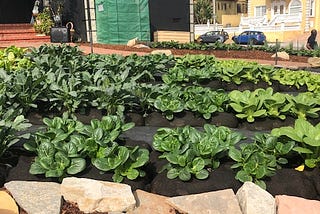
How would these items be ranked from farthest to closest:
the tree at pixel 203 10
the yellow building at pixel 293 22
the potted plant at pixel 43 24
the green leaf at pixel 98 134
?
the tree at pixel 203 10, the yellow building at pixel 293 22, the potted plant at pixel 43 24, the green leaf at pixel 98 134

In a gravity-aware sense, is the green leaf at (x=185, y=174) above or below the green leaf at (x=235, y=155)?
below

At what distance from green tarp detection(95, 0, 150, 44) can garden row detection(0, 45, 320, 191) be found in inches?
476

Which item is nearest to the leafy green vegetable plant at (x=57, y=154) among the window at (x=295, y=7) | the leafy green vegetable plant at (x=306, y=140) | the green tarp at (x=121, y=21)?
the leafy green vegetable plant at (x=306, y=140)

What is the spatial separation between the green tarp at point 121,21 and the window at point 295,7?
27.0 meters

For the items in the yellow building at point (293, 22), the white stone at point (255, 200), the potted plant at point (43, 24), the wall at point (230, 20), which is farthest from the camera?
the wall at point (230, 20)

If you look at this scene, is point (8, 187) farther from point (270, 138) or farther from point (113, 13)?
point (113, 13)

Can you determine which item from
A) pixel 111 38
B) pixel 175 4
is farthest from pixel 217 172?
pixel 175 4

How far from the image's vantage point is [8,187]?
121 inches

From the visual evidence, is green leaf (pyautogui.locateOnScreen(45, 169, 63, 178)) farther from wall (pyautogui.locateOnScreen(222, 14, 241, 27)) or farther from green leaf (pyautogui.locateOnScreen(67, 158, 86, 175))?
wall (pyautogui.locateOnScreen(222, 14, 241, 27))

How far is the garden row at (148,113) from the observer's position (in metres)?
3.24

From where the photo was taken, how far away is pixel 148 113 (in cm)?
519

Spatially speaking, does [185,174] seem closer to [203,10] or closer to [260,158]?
[260,158]

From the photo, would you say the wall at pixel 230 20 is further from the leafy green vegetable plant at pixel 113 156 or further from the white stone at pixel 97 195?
the white stone at pixel 97 195

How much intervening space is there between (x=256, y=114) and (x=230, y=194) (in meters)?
1.90
